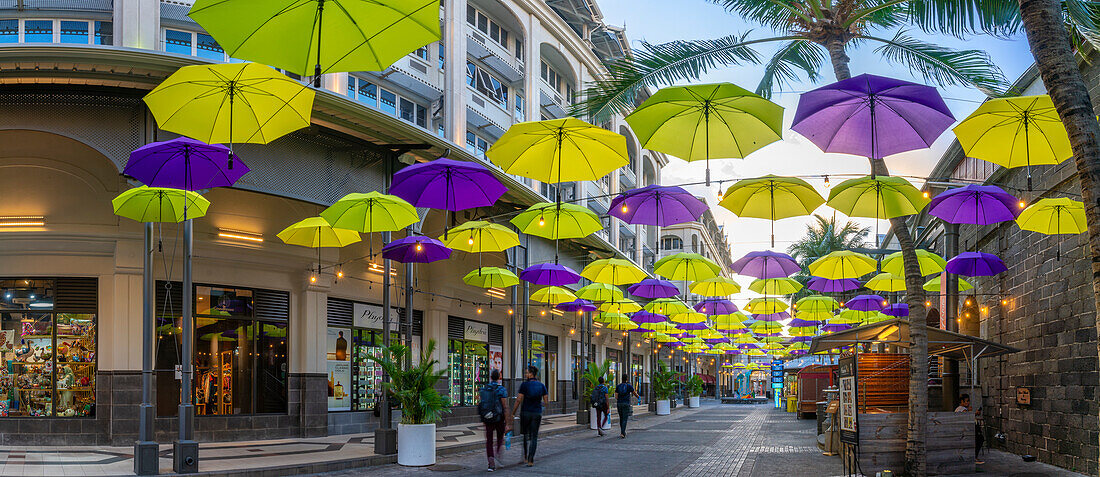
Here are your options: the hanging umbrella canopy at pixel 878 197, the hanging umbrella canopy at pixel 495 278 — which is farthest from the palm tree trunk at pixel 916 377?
the hanging umbrella canopy at pixel 495 278

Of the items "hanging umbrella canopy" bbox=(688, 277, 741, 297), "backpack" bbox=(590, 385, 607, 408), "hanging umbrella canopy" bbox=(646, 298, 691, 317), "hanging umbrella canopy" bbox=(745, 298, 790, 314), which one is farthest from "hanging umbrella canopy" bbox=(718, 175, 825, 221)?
"hanging umbrella canopy" bbox=(646, 298, 691, 317)

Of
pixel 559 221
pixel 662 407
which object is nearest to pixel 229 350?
pixel 559 221

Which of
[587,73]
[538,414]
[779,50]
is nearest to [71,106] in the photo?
[538,414]

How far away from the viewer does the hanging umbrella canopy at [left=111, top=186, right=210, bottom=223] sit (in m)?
13.7

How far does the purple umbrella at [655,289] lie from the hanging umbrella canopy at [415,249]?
9.89m

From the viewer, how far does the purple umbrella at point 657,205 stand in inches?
650

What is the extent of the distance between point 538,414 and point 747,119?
7.15 meters

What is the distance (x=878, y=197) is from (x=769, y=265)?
9.29 metres

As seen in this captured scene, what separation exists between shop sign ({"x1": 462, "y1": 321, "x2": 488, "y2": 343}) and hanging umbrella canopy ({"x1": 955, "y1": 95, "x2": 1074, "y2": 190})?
63.8ft

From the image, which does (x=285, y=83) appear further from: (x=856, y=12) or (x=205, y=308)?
(x=205, y=308)

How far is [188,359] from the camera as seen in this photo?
13.4m

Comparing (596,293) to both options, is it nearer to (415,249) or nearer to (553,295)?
(553,295)

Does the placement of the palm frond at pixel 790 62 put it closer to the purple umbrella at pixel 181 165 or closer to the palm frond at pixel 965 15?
the palm frond at pixel 965 15

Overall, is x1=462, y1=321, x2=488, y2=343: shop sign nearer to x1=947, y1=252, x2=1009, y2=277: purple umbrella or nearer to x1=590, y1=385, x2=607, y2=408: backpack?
x1=590, y1=385, x2=607, y2=408: backpack
